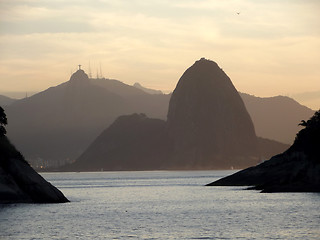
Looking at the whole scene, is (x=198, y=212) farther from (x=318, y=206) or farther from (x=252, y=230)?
(x=252, y=230)

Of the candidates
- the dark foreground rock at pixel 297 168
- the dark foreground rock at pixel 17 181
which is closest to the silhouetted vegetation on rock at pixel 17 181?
the dark foreground rock at pixel 17 181

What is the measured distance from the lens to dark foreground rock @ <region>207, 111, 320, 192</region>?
14900 centimetres

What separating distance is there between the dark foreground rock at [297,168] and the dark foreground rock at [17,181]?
53.8 m

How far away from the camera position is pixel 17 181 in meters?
110

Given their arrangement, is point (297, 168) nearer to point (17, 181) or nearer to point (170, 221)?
point (17, 181)

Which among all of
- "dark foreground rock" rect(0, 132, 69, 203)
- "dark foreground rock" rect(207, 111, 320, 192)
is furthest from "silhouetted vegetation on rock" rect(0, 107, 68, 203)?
"dark foreground rock" rect(207, 111, 320, 192)

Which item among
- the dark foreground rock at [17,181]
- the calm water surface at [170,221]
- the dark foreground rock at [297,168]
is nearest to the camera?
the calm water surface at [170,221]

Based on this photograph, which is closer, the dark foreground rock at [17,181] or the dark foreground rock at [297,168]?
the dark foreground rock at [17,181]

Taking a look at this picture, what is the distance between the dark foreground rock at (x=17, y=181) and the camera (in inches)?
4242

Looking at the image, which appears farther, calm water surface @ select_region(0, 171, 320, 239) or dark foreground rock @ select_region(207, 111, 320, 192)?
dark foreground rock @ select_region(207, 111, 320, 192)

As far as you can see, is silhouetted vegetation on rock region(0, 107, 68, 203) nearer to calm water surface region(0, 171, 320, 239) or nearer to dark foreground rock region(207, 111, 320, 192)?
calm water surface region(0, 171, 320, 239)

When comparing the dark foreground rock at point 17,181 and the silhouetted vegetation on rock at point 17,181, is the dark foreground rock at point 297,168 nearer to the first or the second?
the silhouetted vegetation on rock at point 17,181

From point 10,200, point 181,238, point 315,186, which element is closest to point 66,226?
point 181,238

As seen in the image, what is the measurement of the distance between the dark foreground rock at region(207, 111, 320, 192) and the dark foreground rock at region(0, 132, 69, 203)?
53808 mm
